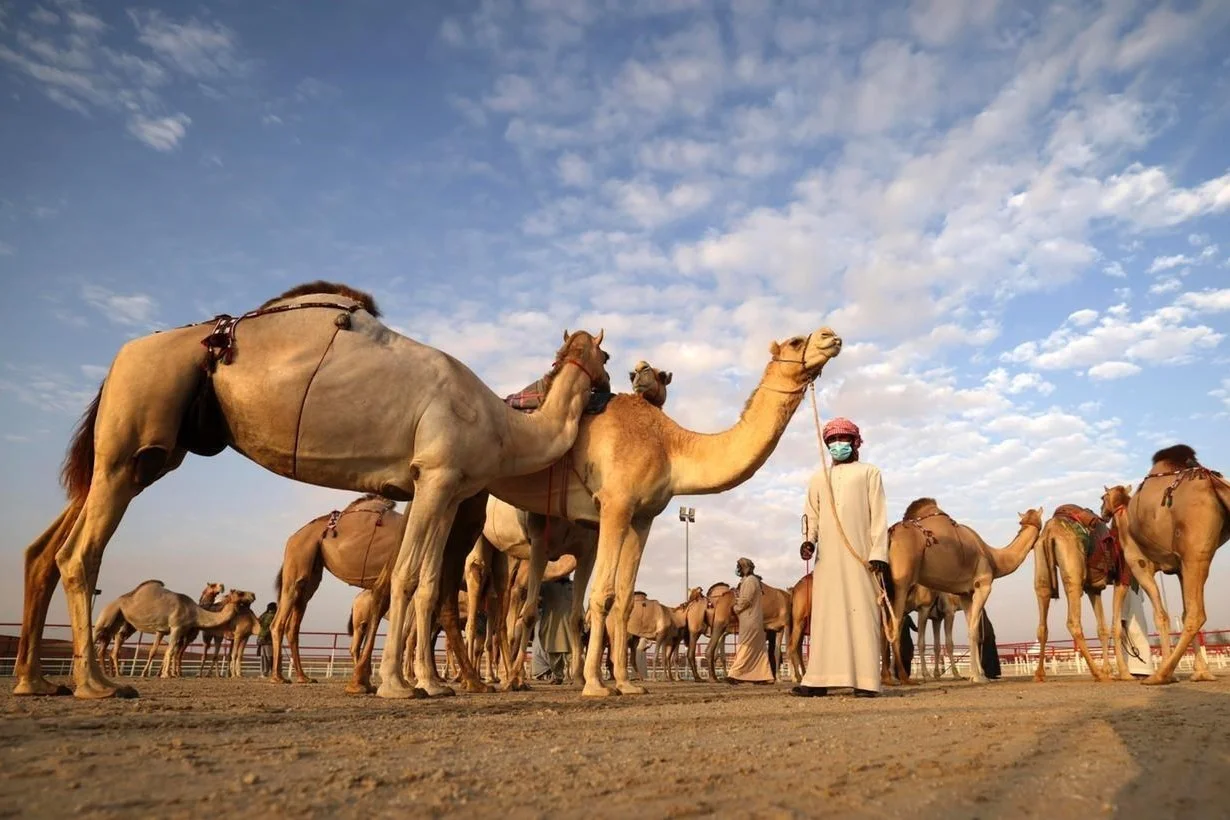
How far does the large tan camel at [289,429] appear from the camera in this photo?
5309 mm

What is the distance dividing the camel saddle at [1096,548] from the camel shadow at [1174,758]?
25.3 feet

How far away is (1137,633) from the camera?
12992 mm

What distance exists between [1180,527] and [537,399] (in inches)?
316

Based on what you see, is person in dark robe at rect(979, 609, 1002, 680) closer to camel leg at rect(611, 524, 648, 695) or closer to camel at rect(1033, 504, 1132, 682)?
camel at rect(1033, 504, 1132, 682)

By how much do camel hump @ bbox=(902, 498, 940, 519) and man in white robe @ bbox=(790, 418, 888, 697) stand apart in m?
6.87

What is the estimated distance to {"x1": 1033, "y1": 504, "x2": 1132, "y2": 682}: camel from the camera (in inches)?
498

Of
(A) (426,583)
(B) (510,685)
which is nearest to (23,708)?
(A) (426,583)

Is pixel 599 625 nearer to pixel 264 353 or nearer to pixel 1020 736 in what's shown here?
pixel 264 353

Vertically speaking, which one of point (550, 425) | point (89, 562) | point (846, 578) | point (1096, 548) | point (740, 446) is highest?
point (550, 425)

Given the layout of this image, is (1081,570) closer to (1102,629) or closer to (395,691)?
(1102,629)

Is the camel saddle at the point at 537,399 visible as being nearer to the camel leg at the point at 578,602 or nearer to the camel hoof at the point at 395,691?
the camel leg at the point at 578,602

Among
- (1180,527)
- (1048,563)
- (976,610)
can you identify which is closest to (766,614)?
(976,610)

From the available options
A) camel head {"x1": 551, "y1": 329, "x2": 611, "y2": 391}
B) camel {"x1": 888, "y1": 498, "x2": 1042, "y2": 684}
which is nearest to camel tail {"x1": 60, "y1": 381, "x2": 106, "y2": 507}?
camel head {"x1": 551, "y1": 329, "x2": 611, "y2": 391}

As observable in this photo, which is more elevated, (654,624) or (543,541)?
(543,541)
